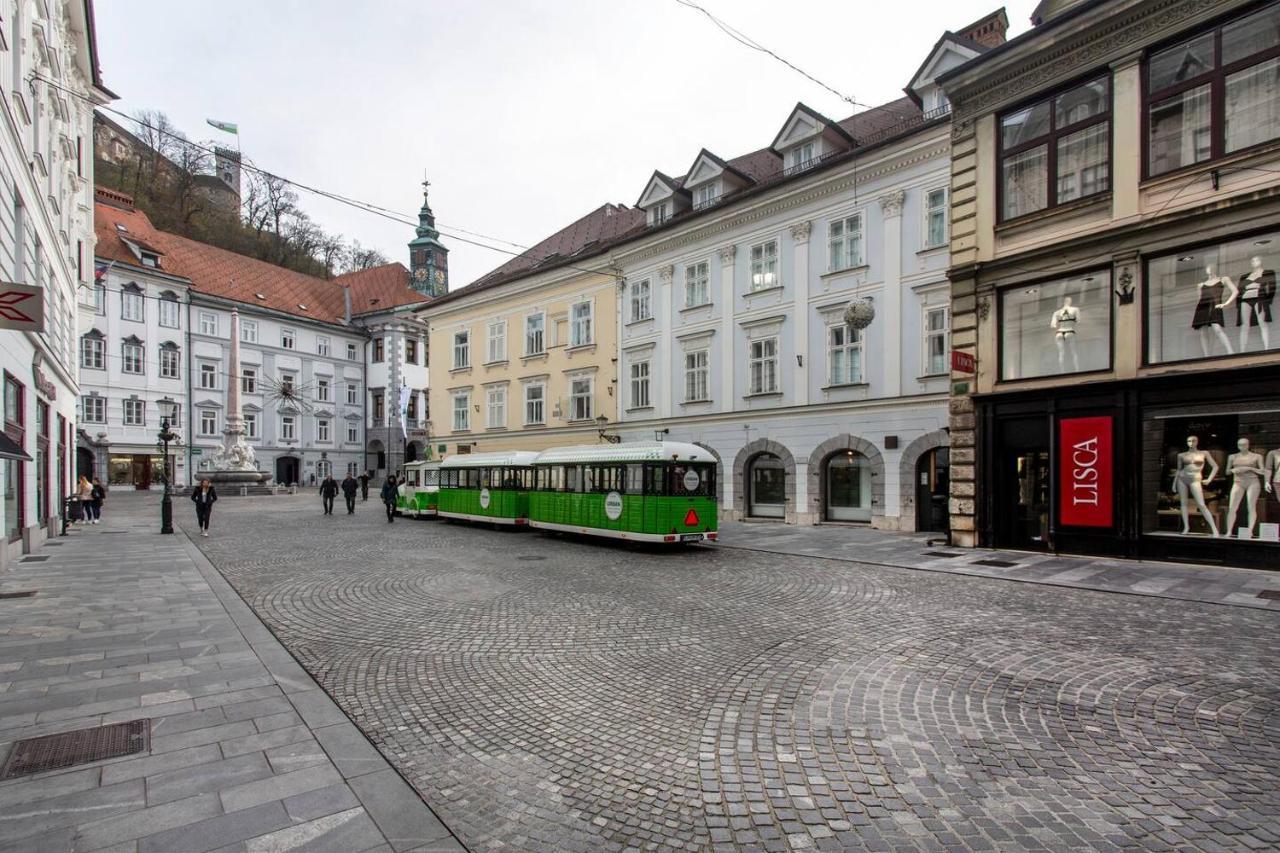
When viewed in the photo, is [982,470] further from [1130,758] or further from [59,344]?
[59,344]

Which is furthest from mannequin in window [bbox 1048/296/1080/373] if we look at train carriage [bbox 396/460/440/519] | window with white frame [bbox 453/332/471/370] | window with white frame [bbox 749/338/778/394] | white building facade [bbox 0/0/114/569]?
window with white frame [bbox 453/332/471/370]

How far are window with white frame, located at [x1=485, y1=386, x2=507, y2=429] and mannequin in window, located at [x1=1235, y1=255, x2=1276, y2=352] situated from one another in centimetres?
2848

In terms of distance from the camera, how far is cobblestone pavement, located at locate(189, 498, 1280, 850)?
12.4 feet

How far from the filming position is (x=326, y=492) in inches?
1107

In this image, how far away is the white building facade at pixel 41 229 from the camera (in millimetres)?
11984

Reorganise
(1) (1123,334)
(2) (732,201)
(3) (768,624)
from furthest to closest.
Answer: (2) (732,201)
(1) (1123,334)
(3) (768,624)

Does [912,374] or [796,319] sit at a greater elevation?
[796,319]

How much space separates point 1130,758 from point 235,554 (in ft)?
56.4

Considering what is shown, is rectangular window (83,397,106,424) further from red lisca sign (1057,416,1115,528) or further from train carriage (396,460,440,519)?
red lisca sign (1057,416,1115,528)

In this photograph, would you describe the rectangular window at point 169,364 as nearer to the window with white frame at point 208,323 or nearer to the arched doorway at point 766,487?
the window with white frame at point 208,323

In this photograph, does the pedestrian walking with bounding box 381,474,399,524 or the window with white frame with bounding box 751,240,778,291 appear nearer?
the window with white frame with bounding box 751,240,778,291

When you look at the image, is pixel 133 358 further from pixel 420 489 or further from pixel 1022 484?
pixel 1022 484

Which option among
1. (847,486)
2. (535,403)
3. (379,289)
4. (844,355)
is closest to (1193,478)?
(847,486)

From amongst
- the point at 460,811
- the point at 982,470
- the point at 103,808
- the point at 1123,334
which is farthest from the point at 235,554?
the point at 1123,334
